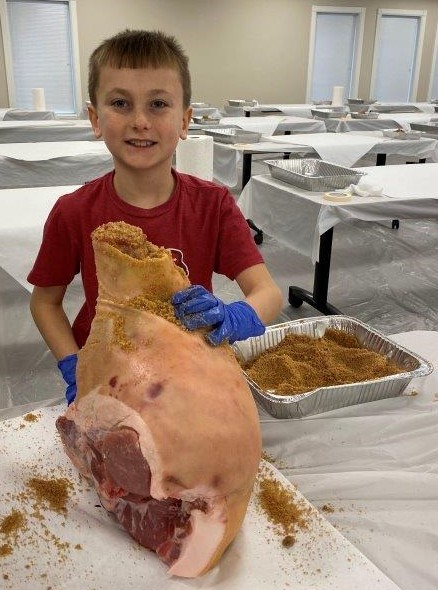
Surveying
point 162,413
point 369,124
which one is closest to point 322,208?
point 162,413

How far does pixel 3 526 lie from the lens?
28.9 inches

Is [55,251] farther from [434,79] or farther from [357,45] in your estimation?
[434,79]

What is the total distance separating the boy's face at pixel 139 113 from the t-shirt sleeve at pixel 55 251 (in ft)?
0.64

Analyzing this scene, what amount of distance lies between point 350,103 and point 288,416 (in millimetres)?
7208

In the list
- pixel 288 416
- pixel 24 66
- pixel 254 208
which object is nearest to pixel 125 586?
pixel 288 416

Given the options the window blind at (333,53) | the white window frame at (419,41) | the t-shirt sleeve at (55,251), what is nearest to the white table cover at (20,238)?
the t-shirt sleeve at (55,251)

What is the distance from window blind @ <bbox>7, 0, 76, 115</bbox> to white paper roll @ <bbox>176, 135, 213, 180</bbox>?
6576 millimetres

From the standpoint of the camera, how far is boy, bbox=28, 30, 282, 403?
902 mm

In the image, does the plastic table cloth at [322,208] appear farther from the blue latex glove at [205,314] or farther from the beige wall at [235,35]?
the beige wall at [235,35]

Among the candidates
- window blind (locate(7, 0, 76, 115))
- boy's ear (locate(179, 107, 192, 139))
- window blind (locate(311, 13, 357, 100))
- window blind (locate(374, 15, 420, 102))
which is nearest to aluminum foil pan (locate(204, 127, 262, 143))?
boy's ear (locate(179, 107, 192, 139))

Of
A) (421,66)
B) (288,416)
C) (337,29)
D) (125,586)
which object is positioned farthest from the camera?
(421,66)

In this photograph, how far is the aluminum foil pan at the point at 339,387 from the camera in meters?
1.02

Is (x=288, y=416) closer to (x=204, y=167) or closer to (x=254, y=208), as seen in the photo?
(x=204, y=167)

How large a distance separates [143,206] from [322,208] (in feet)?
4.46
